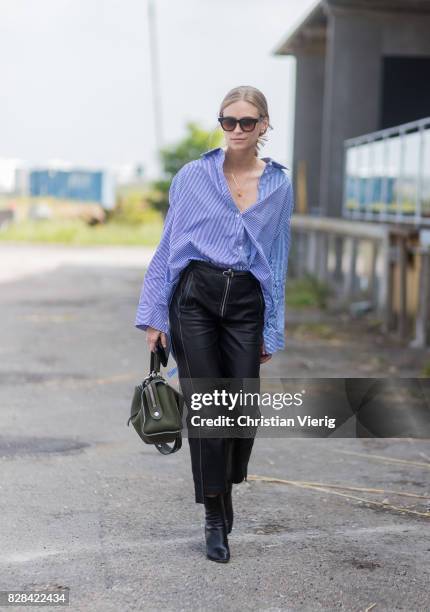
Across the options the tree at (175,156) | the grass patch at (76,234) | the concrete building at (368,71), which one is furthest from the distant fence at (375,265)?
the tree at (175,156)

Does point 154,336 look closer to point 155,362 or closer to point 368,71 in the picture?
point 155,362

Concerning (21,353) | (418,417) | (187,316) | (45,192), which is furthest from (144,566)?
(45,192)

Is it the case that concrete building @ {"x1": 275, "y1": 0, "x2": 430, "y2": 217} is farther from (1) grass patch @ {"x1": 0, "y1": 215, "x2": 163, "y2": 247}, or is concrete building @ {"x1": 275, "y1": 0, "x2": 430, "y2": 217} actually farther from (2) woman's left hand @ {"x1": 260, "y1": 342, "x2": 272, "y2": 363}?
(1) grass patch @ {"x1": 0, "y1": 215, "x2": 163, "y2": 247}

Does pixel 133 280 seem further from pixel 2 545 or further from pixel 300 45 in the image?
pixel 2 545

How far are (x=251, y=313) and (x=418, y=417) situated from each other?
404cm

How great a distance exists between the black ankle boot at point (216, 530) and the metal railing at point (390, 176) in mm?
10956

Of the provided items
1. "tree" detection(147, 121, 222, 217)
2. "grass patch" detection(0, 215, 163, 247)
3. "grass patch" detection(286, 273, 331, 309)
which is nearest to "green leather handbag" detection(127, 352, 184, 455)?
"grass patch" detection(286, 273, 331, 309)

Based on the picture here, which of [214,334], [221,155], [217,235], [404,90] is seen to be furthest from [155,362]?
[404,90]

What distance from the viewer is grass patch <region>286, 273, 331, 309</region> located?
18453 mm

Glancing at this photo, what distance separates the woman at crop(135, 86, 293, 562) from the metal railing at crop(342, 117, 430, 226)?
10721 mm

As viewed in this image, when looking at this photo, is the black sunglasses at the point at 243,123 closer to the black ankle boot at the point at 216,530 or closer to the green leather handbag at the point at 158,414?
the green leather handbag at the point at 158,414

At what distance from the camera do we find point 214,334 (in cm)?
520

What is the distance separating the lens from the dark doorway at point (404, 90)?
2438 centimetres

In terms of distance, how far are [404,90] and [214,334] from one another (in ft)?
67.5
